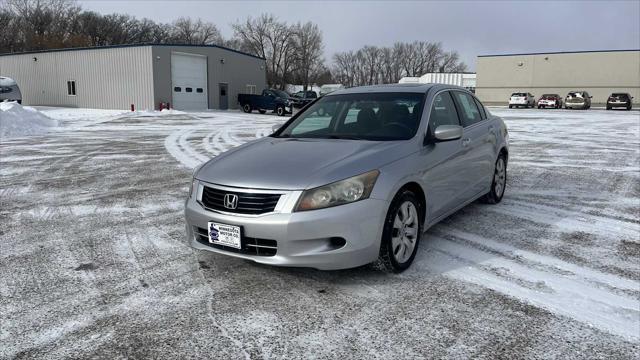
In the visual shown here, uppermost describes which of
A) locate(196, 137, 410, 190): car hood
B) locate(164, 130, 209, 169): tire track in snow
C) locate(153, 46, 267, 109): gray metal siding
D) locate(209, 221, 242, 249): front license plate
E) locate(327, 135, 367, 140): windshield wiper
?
locate(153, 46, 267, 109): gray metal siding

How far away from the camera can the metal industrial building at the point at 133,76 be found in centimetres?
3156

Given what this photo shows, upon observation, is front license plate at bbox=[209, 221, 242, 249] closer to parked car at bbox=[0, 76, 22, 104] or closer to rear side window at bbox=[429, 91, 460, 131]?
rear side window at bbox=[429, 91, 460, 131]

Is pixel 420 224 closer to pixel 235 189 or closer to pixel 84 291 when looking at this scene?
pixel 235 189

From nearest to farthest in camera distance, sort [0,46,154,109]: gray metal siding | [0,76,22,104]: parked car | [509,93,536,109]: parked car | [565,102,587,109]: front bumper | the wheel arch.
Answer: the wheel arch < [0,76,22,104]: parked car < [0,46,154,109]: gray metal siding < [565,102,587,109]: front bumper < [509,93,536,109]: parked car

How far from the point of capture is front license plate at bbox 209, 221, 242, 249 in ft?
11.3

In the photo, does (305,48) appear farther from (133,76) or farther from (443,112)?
(443,112)

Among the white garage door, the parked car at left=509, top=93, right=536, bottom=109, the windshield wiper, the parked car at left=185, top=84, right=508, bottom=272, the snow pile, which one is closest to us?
the parked car at left=185, top=84, right=508, bottom=272

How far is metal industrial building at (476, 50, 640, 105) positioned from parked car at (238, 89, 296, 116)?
3294 centimetres

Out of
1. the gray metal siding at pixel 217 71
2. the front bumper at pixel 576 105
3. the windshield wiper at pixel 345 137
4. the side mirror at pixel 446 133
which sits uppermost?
the gray metal siding at pixel 217 71

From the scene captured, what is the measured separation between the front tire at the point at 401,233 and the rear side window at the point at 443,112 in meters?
0.95

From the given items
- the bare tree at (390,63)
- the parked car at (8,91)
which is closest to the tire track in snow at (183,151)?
the parked car at (8,91)

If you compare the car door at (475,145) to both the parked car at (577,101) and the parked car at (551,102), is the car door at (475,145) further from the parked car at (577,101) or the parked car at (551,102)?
the parked car at (551,102)

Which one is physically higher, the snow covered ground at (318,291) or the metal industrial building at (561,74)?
the metal industrial building at (561,74)

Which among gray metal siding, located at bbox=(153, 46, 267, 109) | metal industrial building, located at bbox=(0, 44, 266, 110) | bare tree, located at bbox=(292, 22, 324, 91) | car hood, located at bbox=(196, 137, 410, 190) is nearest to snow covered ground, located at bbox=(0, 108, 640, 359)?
car hood, located at bbox=(196, 137, 410, 190)
